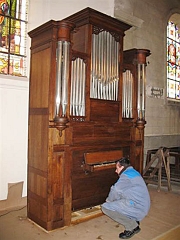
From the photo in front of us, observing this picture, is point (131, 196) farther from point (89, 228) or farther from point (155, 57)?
point (155, 57)

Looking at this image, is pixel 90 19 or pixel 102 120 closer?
pixel 90 19

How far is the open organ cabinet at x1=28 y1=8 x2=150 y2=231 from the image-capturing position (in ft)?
11.9

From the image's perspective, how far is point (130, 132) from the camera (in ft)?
15.9

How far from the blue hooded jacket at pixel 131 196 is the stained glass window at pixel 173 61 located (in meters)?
6.13

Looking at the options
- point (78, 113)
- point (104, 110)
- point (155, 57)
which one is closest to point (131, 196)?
point (78, 113)

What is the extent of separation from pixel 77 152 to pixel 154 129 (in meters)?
4.47

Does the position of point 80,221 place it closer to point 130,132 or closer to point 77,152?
point 77,152

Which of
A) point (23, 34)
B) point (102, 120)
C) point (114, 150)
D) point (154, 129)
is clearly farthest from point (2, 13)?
point (154, 129)

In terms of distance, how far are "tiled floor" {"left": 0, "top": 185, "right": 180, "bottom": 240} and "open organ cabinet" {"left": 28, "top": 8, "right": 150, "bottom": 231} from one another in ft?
0.52

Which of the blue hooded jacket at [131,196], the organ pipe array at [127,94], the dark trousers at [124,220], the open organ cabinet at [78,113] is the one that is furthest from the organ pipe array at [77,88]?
the dark trousers at [124,220]

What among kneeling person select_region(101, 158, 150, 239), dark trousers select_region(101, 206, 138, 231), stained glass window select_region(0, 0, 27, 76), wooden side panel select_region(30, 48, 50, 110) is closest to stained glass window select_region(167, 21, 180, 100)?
stained glass window select_region(0, 0, 27, 76)

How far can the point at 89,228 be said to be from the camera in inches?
144

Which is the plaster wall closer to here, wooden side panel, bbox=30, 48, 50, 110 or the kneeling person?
wooden side panel, bbox=30, 48, 50, 110

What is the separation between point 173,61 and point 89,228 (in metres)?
7.32
